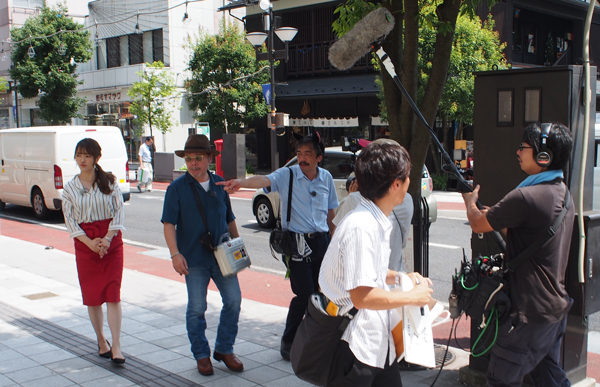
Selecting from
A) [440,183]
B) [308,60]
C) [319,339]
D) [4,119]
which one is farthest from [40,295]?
[4,119]

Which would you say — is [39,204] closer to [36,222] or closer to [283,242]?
[36,222]

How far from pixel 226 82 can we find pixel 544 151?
23.3 m

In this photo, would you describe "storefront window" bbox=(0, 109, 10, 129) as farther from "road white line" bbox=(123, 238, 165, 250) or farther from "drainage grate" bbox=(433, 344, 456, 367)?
"drainage grate" bbox=(433, 344, 456, 367)

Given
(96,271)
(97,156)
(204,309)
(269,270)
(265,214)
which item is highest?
(97,156)

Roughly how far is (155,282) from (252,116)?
60.6 ft

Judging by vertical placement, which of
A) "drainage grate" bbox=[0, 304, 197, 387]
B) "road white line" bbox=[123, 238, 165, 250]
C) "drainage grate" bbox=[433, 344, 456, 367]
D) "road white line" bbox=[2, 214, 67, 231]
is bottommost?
"road white line" bbox=[123, 238, 165, 250]

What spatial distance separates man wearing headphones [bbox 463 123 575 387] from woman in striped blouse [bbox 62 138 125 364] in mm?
2988

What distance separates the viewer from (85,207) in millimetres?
4703

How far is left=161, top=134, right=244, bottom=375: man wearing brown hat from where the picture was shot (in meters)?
4.41

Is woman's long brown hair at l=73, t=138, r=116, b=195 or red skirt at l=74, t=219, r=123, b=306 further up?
woman's long brown hair at l=73, t=138, r=116, b=195

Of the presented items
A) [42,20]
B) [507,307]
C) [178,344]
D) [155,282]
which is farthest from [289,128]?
[507,307]

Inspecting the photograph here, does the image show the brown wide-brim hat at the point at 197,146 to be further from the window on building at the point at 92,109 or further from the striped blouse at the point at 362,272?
the window on building at the point at 92,109

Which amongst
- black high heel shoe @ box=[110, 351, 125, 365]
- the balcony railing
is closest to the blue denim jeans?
black high heel shoe @ box=[110, 351, 125, 365]

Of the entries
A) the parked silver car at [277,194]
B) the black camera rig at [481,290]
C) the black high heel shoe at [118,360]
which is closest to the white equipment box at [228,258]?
the black high heel shoe at [118,360]
